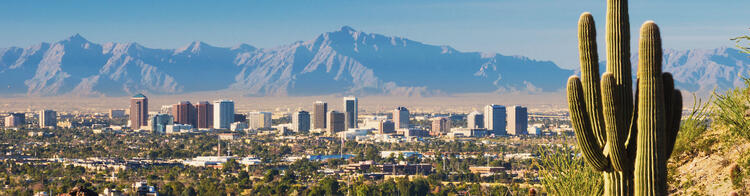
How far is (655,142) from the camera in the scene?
12297mm

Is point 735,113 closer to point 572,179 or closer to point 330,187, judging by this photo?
point 572,179

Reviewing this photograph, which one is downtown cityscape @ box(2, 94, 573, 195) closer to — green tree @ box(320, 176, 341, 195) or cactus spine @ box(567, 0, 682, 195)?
green tree @ box(320, 176, 341, 195)

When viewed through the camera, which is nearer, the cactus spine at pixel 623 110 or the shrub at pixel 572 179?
the cactus spine at pixel 623 110

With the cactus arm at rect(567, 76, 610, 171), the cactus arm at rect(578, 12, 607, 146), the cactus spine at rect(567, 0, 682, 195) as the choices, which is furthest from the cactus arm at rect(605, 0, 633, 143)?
the cactus arm at rect(567, 76, 610, 171)

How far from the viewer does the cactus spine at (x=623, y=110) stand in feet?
40.4

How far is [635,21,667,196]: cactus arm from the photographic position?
483 inches

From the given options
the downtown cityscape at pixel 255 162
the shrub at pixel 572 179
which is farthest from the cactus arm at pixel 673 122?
the downtown cityscape at pixel 255 162

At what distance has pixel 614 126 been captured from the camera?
41.2 ft

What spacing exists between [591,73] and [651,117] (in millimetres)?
979

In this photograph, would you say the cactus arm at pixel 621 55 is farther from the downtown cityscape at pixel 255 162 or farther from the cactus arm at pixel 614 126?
the downtown cityscape at pixel 255 162

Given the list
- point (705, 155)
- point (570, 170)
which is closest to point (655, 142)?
point (570, 170)

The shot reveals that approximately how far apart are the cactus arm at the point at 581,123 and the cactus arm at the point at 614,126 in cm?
18

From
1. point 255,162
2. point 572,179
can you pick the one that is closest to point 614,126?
point 572,179

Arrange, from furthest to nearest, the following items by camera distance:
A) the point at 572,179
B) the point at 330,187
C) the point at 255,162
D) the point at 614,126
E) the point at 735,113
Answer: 1. the point at 255,162
2. the point at 330,187
3. the point at 572,179
4. the point at 735,113
5. the point at 614,126
